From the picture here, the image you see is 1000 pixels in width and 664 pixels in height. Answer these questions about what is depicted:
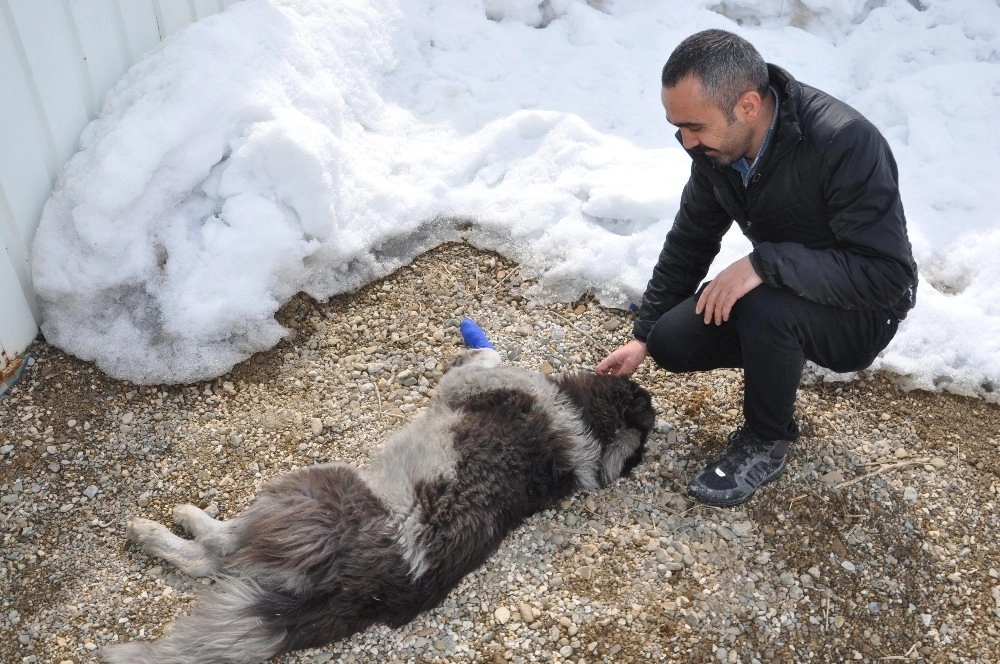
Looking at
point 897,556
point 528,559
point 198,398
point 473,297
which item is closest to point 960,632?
point 897,556

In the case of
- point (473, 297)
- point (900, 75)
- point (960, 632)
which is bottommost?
point (960, 632)

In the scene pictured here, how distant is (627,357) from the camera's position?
4176mm

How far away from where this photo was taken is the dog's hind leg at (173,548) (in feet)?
11.3

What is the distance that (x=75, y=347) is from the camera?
4180mm

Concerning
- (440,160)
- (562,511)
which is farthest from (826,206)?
(440,160)

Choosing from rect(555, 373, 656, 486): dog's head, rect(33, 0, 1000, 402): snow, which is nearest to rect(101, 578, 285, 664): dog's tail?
rect(33, 0, 1000, 402): snow

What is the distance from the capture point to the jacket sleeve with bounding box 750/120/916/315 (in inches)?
126

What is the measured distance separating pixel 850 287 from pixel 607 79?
136 inches

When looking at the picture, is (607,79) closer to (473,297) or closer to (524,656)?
(473,297)

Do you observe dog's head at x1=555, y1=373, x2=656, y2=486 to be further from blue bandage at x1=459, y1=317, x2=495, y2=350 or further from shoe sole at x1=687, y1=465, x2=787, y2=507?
blue bandage at x1=459, y1=317, x2=495, y2=350

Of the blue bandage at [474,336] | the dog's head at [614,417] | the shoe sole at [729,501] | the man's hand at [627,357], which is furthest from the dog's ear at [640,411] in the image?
the blue bandage at [474,336]

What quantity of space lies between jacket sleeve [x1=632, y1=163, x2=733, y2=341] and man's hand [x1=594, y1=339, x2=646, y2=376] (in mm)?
59

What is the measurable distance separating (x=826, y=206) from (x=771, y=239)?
332 mm

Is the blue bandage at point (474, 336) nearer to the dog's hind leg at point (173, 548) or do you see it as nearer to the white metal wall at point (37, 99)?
the dog's hind leg at point (173, 548)
